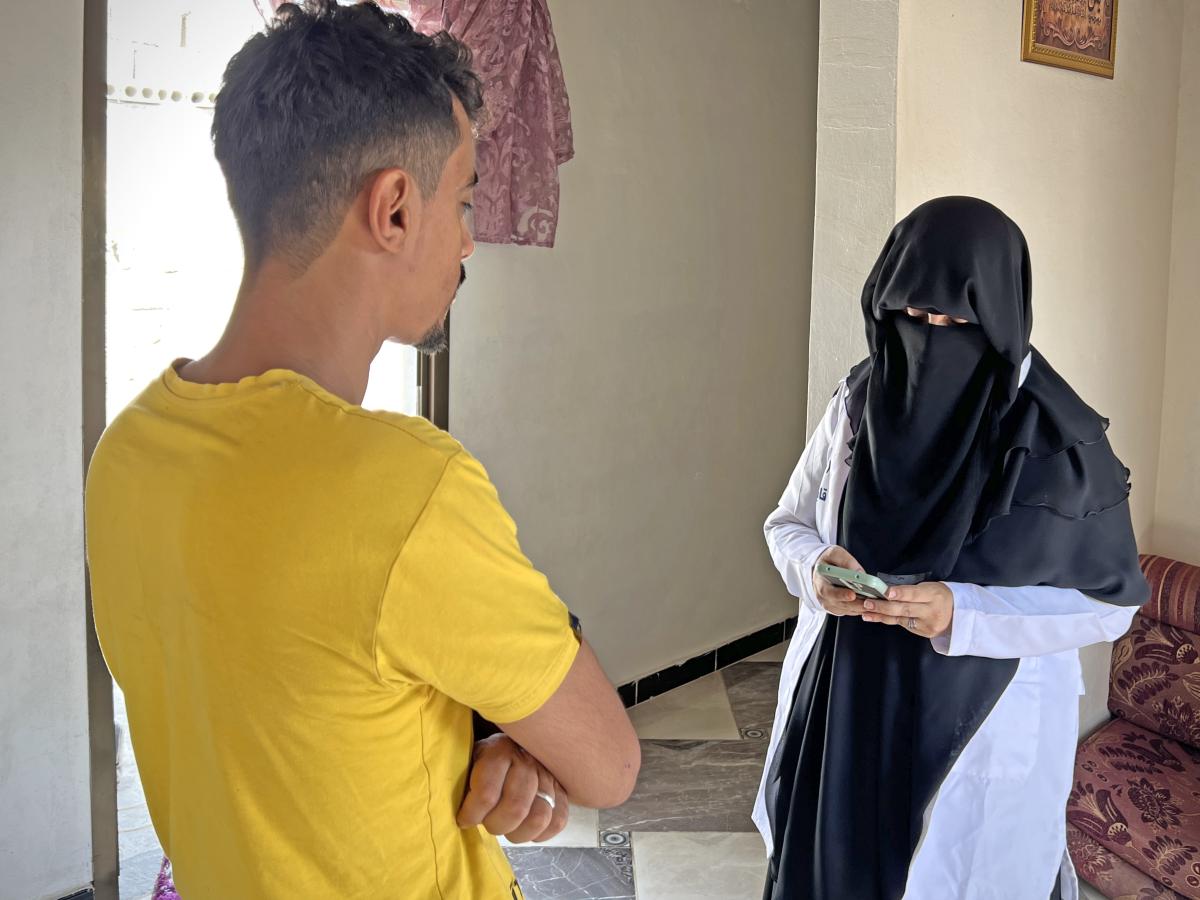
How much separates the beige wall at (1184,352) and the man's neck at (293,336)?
2.59 meters

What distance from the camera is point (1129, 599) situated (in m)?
1.66

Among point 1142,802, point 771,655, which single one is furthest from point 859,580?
point 771,655

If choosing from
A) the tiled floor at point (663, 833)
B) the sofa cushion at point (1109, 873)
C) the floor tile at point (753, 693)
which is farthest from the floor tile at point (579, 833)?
the sofa cushion at point (1109, 873)

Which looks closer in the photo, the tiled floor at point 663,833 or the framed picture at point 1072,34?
the framed picture at point 1072,34

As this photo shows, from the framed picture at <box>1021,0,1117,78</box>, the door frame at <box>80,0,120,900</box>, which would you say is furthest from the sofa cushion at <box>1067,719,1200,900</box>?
the door frame at <box>80,0,120,900</box>

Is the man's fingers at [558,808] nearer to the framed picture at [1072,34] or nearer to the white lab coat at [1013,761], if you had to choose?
the white lab coat at [1013,761]

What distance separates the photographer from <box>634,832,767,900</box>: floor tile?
2.65m

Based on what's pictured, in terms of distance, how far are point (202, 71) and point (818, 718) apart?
209 centimetres

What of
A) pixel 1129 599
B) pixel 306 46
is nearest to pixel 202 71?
pixel 306 46

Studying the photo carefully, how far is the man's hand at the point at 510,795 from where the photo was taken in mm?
750

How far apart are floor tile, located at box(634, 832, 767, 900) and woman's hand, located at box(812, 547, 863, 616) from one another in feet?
4.27

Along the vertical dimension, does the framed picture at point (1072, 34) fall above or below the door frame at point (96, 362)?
above

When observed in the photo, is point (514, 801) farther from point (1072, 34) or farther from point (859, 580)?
point (1072, 34)

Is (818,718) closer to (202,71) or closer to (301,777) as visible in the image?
(301,777)
